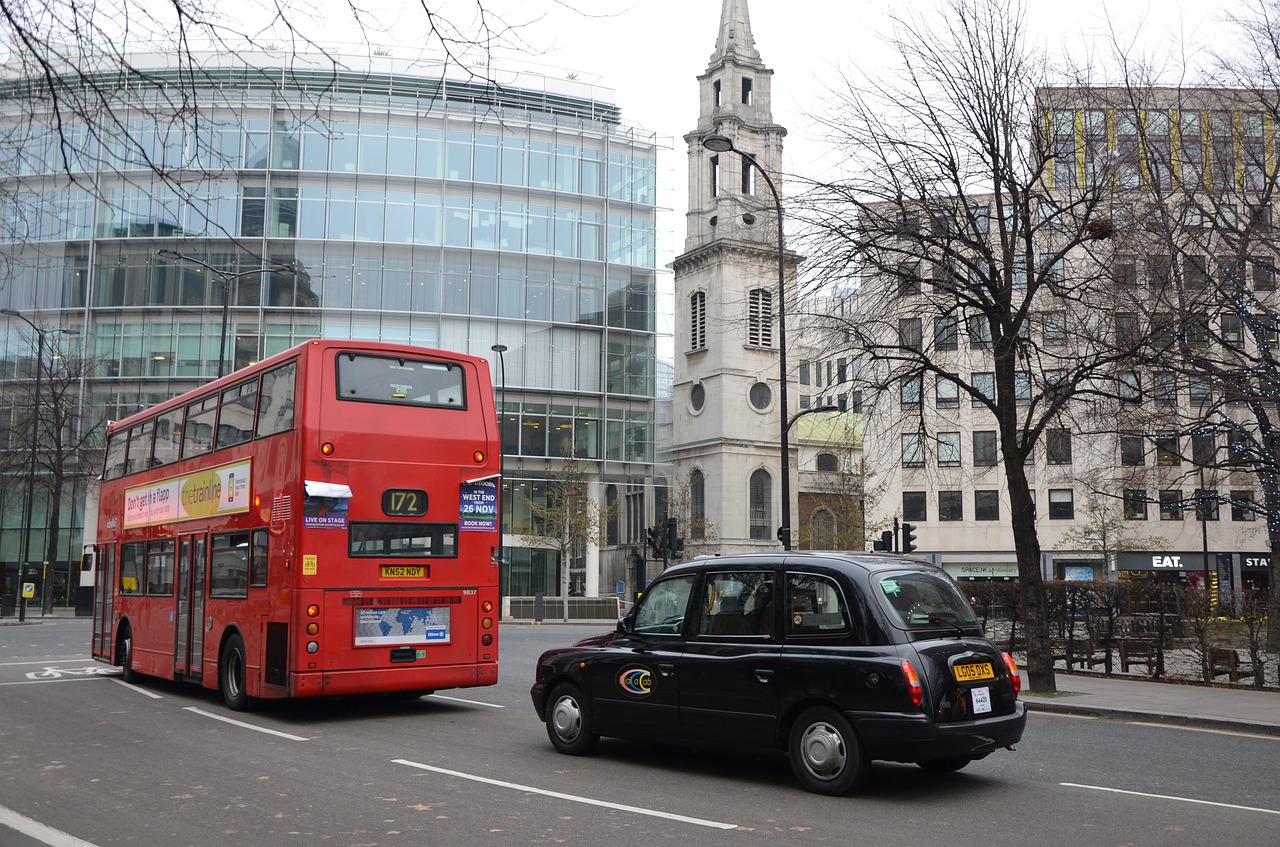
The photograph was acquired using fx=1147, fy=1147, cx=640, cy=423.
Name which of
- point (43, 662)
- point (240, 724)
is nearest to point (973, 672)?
point (240, 724)

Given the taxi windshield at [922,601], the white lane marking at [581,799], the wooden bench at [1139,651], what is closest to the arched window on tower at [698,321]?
the wooden bench at [1139,651]

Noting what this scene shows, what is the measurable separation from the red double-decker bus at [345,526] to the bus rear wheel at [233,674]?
3 centimetres

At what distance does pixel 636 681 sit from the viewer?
948 centimetres

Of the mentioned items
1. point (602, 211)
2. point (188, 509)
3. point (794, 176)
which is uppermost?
point (602, 211)

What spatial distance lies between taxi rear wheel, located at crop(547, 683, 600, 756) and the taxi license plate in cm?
328

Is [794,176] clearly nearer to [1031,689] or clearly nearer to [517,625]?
[1031,689]

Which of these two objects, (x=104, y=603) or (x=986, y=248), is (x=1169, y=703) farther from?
Answer: (x=104, y=603)

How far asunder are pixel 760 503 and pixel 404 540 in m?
63.0

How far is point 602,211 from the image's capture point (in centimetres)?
5809

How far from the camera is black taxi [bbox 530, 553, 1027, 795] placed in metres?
7.90

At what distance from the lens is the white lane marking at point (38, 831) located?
6.94 m

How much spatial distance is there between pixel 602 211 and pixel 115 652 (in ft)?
140

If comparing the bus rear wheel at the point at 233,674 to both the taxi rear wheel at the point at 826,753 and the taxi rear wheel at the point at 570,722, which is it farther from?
the taxi rear wheel at the point at 826,753

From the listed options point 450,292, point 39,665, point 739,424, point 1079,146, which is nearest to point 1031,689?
point 1079,146
